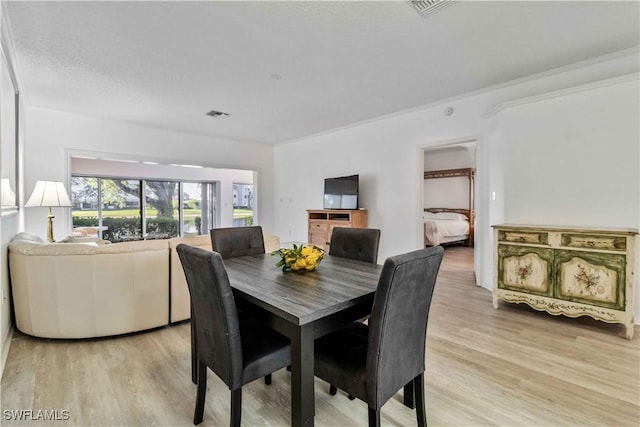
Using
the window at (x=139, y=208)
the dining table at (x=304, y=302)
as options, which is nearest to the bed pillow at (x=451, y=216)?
the window at (x=139, y=208)

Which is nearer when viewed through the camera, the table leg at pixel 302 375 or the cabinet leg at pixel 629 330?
the table leg at pixel 302 375

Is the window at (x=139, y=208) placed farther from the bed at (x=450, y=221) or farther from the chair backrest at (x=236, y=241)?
the bed at (x=450, y=221)

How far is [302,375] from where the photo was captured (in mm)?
1230

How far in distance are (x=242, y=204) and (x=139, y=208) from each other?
2.82 m

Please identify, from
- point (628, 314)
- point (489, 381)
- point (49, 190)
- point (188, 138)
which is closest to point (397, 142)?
point (628, 314)

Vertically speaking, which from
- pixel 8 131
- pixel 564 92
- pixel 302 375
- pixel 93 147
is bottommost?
pixel 302 375

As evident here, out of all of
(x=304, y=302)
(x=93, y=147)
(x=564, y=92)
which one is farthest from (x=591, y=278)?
(x=93, y=147)

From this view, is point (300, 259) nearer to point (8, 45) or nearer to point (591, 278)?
point (591, 278)

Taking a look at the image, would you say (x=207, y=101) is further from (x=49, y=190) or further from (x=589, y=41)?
(x=589, y=41)

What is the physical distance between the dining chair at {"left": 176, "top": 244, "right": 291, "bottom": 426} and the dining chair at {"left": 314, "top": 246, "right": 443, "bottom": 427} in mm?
256

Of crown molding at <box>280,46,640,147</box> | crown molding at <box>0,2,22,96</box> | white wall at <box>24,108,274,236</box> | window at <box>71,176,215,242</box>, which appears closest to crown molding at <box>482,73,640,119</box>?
crown molding at <box>280,46,640,147</box>

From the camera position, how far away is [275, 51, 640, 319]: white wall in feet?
9.48

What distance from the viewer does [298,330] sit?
1.23 metres

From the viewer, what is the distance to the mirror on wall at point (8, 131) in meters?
2.41
